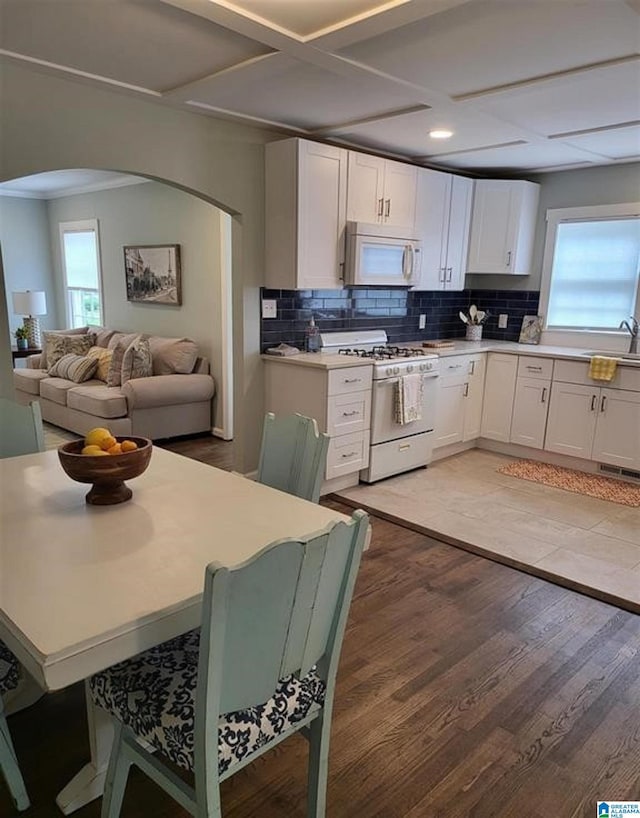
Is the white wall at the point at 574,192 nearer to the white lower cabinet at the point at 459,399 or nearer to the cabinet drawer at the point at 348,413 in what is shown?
the white lower cabinet at the point at 459,399

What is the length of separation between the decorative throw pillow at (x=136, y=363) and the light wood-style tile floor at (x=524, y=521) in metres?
2.37

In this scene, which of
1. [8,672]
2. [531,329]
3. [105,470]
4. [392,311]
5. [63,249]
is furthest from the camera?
[63,249]

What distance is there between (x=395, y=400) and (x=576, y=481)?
62.1 inches

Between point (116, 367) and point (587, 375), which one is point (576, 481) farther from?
point (116, 367)

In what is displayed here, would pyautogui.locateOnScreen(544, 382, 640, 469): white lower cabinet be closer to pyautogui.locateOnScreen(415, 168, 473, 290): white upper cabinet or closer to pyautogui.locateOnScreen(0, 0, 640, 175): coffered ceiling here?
pyautogui.locateOnScreen(415, 168, 473, 290): white upper cabinet

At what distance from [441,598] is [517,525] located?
1.05 m

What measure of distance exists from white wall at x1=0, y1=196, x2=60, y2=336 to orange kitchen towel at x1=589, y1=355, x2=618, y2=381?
7.05 metres

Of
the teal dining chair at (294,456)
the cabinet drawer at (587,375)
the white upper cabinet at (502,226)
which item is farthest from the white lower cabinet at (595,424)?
the teal dining chair at (294,456)

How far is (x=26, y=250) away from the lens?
785cm

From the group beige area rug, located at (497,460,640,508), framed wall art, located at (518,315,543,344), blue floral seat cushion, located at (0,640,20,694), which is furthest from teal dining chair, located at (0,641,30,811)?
framed wall art, located at (518,315,543,344)

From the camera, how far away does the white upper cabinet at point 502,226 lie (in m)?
4.95

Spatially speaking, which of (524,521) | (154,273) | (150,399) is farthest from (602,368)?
(154,273)

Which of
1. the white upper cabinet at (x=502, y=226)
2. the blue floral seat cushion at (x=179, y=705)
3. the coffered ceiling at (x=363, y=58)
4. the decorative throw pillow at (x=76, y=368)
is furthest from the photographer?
the decorative throw pillow at (x=76, y=368)

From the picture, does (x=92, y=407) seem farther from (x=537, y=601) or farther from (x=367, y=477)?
(x=537, y=601)
